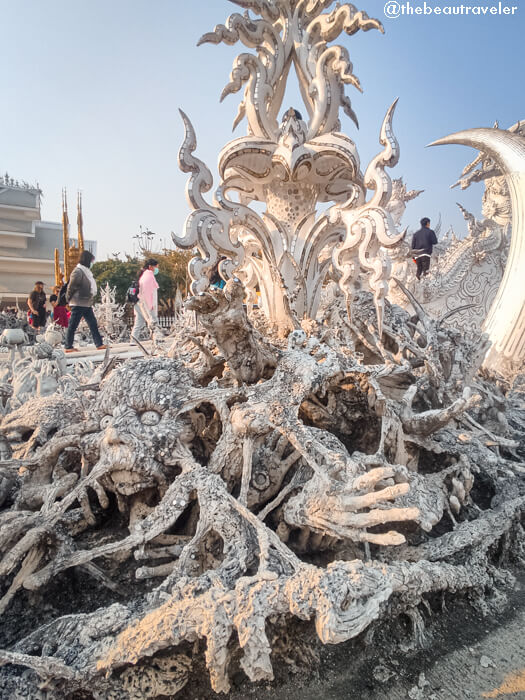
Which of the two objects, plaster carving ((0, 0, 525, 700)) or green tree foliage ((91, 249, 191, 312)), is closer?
plaster carving ((0, 0, 525, 700))

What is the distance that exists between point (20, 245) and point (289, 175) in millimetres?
24093

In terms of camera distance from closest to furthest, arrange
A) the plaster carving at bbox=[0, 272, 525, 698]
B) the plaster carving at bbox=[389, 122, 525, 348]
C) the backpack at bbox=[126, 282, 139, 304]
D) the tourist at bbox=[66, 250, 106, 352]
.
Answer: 1. the plaster carving at bbox=[0, 272, 525, 698]
2. the tourist at bbox=[66, 250, 106, 352]
3. the backpack at bbox=[126, 282, 139, 304]
4. the plaster carving at bbox=[389, 122, 525, 348]

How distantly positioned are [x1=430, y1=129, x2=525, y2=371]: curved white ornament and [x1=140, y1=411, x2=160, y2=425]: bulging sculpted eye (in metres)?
2.83

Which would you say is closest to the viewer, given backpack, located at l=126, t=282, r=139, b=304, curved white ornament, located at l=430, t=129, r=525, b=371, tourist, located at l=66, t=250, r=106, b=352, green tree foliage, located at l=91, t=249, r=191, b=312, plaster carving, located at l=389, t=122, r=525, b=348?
curved white ornament, located at l=430, t=129, r=525, b=371

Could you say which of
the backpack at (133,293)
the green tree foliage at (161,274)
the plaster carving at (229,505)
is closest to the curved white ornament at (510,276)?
the plaster carving at (229,505)

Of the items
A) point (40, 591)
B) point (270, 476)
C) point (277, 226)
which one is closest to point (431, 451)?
point (270, 476)

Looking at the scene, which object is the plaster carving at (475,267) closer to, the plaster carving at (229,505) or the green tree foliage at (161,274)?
the plaster carving at (229,505)

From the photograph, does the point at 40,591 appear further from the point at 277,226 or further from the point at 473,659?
the point at 277,226

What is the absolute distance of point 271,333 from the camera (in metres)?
3.06

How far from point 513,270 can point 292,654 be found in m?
3.54

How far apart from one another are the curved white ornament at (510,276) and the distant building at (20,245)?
22.9 metres

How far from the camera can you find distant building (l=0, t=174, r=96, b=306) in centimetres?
2222

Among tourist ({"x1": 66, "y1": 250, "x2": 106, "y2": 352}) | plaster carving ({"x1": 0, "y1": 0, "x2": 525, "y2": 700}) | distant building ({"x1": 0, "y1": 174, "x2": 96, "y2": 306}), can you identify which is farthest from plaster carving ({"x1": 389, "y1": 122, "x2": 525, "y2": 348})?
distant building ({"x1": 0, "y1": 174, "x2": 96, "y2": 306})

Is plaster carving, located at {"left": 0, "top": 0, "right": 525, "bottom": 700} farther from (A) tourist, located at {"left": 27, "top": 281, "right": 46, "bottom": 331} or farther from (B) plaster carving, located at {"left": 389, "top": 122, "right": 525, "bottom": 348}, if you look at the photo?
(B) plaster carving, located at {"left": 389, "top": 122, "right": 525, "bottom": 348}
